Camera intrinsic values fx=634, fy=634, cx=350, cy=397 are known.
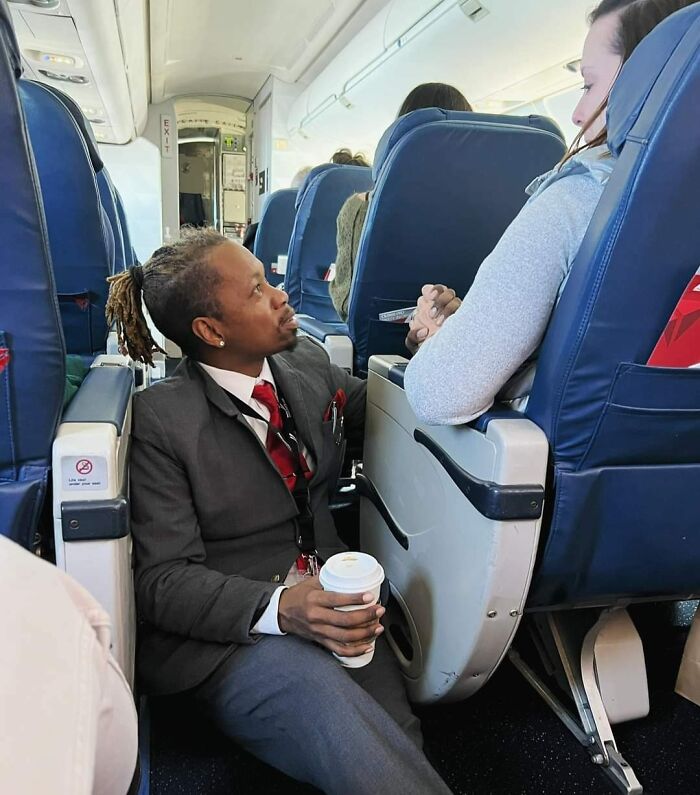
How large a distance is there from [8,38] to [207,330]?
2.30 feet

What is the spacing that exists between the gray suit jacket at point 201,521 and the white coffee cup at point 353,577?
16 centimetres

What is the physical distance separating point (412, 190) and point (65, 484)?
55.2 inches

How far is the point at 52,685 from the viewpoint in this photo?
42 cm

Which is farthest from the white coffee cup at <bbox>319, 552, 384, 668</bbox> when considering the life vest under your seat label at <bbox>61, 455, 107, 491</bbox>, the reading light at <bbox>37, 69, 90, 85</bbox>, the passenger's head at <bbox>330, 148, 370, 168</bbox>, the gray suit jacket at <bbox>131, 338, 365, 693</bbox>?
the reading light at <bbox>37, 69, 90, 85</bbox>

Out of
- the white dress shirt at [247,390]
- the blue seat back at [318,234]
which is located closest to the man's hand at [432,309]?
the white dress shirt at [247,390]

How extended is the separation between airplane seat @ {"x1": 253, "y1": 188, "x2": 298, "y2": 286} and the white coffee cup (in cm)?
405

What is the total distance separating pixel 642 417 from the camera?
3.48 feet

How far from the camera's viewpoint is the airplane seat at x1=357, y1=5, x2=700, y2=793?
92cm

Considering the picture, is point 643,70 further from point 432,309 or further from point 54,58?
point 54,58

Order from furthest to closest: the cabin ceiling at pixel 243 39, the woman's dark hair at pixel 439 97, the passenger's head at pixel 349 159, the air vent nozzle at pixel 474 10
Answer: the cabin ceiling at pixel 243 39 → the passenger's head at pixel 349 159 → the air vent nozzle at pixel 474 10 → the woman's dark hair at pixel 439 97

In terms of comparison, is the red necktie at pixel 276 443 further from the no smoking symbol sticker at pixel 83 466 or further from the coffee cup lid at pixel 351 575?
the no smoking symbol sticker at pixel 83 466

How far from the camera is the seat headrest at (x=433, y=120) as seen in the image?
6.35 ft

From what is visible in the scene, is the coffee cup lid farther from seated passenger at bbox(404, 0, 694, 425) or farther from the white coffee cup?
seated passenger at bbox(404, 0, 694, 425)

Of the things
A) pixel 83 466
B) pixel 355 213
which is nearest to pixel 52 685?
pixel 83 466
